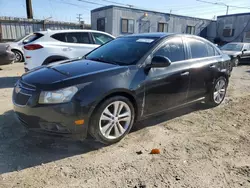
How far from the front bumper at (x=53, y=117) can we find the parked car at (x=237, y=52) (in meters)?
11.6

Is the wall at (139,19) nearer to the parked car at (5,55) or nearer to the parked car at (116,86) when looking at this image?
the parked car at (5,55)

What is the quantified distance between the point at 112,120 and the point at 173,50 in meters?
1.71

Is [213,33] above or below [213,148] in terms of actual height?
above

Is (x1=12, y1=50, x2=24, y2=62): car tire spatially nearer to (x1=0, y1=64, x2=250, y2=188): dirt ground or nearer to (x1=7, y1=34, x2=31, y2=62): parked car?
(x1=7, y1=34, x2=31, y2=62): parked car

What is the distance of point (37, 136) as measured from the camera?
3.22 m

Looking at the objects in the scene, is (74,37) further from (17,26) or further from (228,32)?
(228,32)

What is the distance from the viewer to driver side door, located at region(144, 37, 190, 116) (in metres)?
3.34

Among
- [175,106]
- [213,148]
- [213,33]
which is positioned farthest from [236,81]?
[213,33]

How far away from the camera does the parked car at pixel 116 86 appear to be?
267 centimetres

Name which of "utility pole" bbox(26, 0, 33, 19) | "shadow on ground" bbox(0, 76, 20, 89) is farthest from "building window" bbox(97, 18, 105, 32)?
"shadow on ground" bbox(0, 76, 20, 89)

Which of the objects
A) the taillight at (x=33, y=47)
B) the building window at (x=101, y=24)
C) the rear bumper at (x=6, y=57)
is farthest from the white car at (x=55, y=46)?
the building window at (x=101, y=24)

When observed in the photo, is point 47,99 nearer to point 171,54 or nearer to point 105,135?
point 105,135

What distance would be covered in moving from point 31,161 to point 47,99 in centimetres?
79

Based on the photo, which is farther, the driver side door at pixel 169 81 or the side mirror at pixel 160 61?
the driver side door at pixel 169 81
